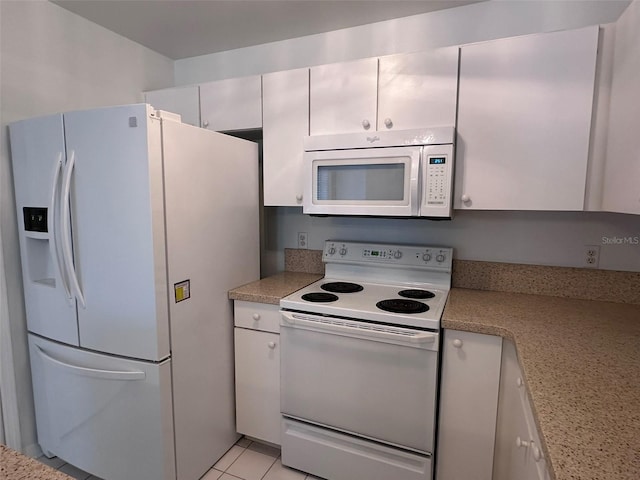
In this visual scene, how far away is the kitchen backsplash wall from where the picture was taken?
1704 mm

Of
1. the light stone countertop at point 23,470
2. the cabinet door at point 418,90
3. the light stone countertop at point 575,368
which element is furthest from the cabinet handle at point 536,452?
the cabinet door at point 418,90

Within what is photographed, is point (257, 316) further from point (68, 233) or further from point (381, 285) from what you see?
point (68, 233)

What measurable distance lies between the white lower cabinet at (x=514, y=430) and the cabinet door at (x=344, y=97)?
1.25 meters

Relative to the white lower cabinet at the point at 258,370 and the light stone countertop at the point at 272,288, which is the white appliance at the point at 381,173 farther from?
the white lower cabinet at the point at 258,370

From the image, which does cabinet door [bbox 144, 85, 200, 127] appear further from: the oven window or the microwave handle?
the microwave handle

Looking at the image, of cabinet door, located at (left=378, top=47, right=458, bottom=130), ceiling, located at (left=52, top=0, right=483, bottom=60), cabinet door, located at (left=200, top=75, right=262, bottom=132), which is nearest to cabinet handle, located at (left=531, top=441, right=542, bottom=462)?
cabinet door, located at (left=378, top=47, right=458, bottom=130)

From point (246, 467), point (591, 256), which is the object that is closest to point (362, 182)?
point (591, 256)

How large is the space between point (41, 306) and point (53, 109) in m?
1.07

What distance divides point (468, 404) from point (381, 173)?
3.64 ft

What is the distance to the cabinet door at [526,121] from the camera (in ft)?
4.76

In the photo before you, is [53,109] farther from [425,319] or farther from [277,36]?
[425,319]

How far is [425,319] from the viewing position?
146 cm

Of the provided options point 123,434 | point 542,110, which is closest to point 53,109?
point 123,434

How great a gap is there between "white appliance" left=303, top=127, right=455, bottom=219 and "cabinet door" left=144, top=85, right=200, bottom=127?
0.84 metres
